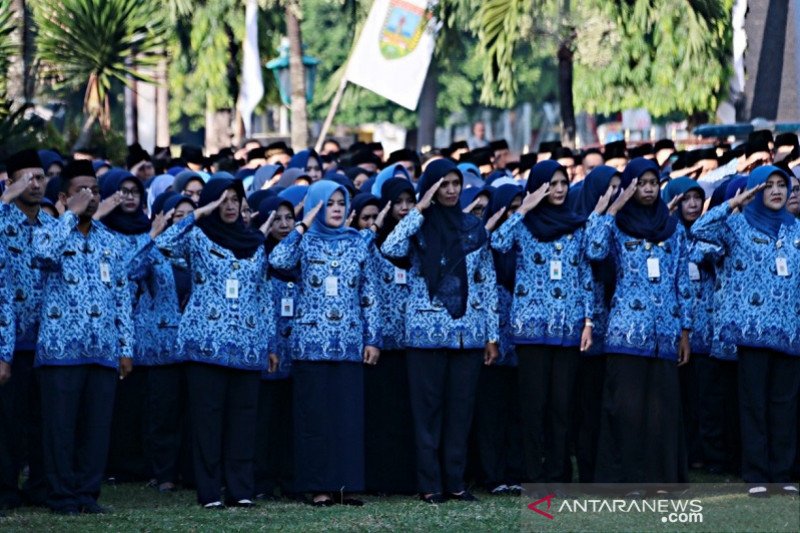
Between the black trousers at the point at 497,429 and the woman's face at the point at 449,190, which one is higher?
the woman's face at the point at 449,190

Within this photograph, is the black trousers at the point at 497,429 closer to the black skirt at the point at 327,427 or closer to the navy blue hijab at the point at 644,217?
the black skirt at the point at 327,427

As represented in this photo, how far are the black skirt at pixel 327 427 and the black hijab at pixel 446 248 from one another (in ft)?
2.27

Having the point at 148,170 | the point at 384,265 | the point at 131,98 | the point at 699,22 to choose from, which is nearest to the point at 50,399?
the point at 384,265

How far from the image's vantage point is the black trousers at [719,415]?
1386 cm

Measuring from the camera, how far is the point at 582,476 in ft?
42.5

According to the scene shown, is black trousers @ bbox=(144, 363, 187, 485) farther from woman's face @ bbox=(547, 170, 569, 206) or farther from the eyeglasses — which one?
woman's face @ bbox=(547, 170, 569, 206)

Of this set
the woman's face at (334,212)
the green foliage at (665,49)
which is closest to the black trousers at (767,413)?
the woman's face at (334,212)

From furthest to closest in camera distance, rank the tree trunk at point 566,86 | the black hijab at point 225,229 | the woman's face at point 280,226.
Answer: the tree trunk at point 566,86
the woman's face at point 280,226
the black hijab at point 225,229

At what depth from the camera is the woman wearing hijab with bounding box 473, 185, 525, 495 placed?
513 inches

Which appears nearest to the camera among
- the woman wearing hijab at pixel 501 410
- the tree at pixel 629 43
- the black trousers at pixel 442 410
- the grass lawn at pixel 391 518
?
the grass lawn at pixel 391 518

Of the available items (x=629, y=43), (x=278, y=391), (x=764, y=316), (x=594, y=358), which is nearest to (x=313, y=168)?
(x=278, y=391)

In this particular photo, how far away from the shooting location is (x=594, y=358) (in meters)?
13.1

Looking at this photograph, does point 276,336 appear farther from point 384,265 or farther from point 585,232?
point 585,232

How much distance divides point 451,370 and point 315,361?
0.86 metres
